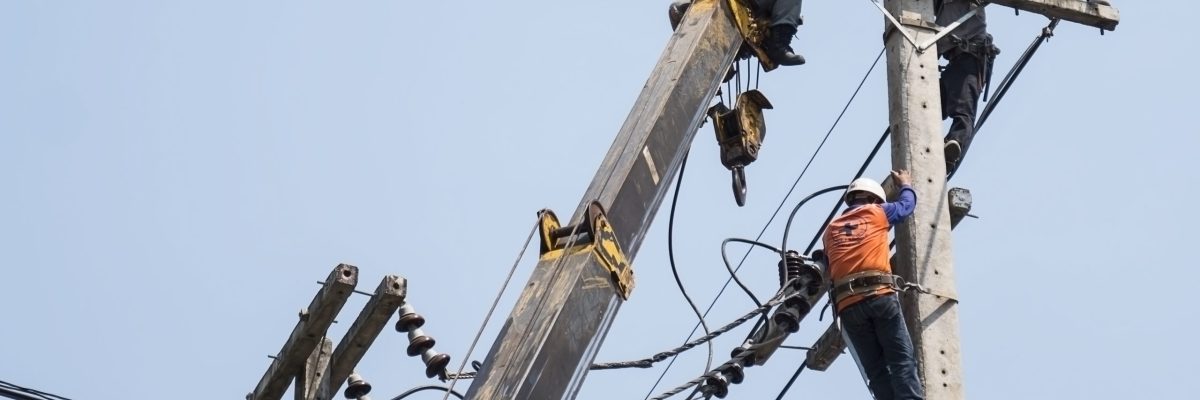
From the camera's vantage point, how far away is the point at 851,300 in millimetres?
10102

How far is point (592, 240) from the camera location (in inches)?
323

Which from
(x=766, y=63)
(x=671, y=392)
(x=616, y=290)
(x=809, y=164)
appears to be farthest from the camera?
(x=809, y=164)

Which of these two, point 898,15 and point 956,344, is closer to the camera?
point 956,344

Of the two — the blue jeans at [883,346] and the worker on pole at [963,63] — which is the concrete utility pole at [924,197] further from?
the worker on pole at [963,63]

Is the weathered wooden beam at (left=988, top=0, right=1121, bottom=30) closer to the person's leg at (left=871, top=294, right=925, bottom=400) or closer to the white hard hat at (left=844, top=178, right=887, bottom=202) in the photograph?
the white hard hat at (left=844, top=178, right=887, bottom=202)

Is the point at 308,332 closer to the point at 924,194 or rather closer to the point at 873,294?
the point at 873,294

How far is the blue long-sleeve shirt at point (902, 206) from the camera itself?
33.5 feet

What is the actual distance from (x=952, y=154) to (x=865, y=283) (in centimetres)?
152

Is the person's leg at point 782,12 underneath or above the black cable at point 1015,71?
underneath

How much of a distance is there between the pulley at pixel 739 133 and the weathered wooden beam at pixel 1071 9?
185 centimetres

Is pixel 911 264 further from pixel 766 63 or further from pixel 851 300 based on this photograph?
pixel 766 63

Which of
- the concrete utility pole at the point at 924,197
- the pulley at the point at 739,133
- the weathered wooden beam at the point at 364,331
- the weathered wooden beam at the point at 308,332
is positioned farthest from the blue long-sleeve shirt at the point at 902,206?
the weathered wooden beam at the point at 308,332

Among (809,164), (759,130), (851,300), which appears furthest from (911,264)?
(809,164)

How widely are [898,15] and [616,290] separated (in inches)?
138
